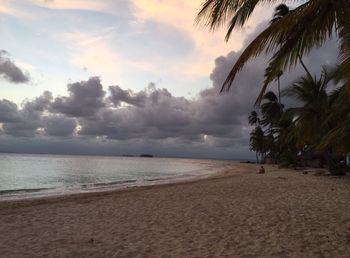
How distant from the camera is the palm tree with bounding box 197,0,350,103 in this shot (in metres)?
4.74

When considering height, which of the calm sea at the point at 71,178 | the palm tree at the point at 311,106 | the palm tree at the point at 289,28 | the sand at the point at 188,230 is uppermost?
the palm tree at the point at 311,106

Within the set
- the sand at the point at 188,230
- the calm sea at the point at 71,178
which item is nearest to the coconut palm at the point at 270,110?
the calm sea at the point at 71,178

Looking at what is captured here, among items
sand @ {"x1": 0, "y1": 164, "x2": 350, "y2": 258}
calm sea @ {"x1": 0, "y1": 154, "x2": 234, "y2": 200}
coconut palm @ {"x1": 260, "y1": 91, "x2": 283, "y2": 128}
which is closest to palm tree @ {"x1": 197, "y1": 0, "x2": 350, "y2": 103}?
sand @ {"x1": 0, "y1": 164, "x2": 350, "y2": 258}

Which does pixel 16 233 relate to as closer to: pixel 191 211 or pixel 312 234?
pixel 191 211

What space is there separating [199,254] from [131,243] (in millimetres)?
1394

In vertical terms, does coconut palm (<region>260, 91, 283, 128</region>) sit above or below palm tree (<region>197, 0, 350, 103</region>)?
above

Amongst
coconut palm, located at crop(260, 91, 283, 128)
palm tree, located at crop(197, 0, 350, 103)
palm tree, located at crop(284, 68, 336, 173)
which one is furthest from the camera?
coconut palm, located at crop(260, 91, 283, 128)

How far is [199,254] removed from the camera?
552cm

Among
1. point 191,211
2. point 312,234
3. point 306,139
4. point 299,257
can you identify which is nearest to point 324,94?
point 306,139

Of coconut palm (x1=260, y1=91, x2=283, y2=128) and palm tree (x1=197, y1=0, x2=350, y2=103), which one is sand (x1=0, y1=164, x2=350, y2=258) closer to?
palm tree (x1=197, y1=0, x2=350, y2=103)

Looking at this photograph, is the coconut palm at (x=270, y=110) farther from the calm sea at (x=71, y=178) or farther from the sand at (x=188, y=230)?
the sand at (x=188, y=230)

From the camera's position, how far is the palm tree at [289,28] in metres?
4.74

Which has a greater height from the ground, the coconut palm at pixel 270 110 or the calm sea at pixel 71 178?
the coconut palm at pixel 270 110

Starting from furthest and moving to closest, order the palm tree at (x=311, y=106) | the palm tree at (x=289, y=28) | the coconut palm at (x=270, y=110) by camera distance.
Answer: the coconut palm at (x=270, y=110)
the palm tree at (x=311, y=106)
the palm tree at (x=289, y=28)
